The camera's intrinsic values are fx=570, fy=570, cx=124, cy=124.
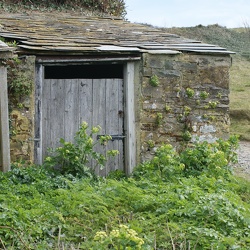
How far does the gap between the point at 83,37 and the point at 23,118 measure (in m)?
2.06

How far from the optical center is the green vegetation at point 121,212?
603cm

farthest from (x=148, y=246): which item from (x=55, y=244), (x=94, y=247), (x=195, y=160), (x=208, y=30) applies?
(x=208, y=30)

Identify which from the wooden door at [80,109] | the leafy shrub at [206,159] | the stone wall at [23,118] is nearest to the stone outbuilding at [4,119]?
the stone wall at [23,118]

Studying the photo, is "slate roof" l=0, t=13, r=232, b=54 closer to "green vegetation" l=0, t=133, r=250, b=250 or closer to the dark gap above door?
the dark gap above door

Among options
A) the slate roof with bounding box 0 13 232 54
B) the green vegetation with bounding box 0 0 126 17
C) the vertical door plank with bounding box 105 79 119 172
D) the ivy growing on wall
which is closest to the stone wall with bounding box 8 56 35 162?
the ivy growing on wall

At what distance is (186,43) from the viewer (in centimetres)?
1073

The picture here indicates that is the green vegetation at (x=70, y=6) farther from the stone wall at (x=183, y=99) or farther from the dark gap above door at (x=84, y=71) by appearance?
the stone wall at (x=183, y=99)

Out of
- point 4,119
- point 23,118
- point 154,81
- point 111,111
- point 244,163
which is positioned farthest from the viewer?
point 244,163

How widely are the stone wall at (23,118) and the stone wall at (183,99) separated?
1.94 m

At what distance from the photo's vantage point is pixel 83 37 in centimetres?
1039

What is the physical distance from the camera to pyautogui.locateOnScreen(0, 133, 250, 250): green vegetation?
603 cm

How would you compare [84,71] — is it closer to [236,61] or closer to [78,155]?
[78,155]

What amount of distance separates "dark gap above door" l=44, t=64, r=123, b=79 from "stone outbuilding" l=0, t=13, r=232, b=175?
0.59 meters

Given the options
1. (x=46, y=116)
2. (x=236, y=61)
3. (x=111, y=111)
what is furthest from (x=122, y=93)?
(x=236, y=61)
